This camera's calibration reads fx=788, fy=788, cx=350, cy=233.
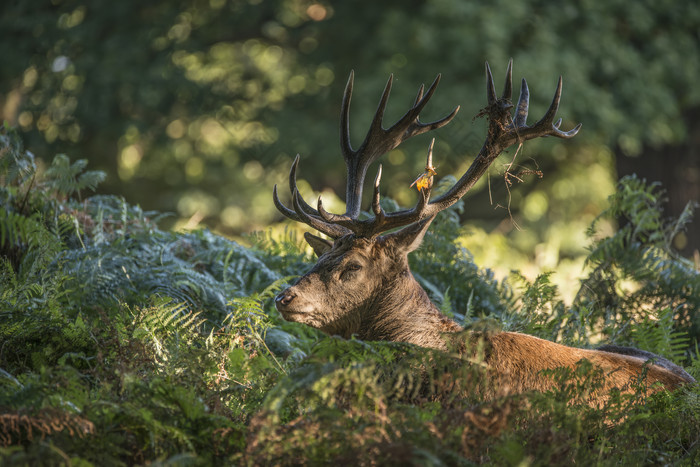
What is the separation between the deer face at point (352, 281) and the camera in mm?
4043

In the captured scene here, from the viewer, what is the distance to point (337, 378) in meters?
2.70

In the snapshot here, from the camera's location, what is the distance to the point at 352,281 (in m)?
4.12

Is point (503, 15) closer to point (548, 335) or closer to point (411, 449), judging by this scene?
point (548, 335)

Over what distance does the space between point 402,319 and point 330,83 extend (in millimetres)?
11354

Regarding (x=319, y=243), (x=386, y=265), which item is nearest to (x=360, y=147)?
(x=319, y=243)

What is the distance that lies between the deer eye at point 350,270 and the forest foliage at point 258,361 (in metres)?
0.42

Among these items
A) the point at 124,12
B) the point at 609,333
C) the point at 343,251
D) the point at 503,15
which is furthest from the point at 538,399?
the point at 124,12

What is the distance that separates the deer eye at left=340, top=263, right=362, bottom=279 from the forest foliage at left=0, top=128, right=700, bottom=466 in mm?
418

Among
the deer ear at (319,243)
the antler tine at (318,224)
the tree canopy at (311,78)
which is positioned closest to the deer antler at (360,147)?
the antler tine at (318,224)

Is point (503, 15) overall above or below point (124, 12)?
above

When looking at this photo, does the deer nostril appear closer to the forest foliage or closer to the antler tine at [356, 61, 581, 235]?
the forest foliage

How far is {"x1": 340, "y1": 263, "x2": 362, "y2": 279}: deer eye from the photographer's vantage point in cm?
413

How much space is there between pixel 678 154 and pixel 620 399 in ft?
37.2

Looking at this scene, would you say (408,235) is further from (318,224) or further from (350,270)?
(318,224)
